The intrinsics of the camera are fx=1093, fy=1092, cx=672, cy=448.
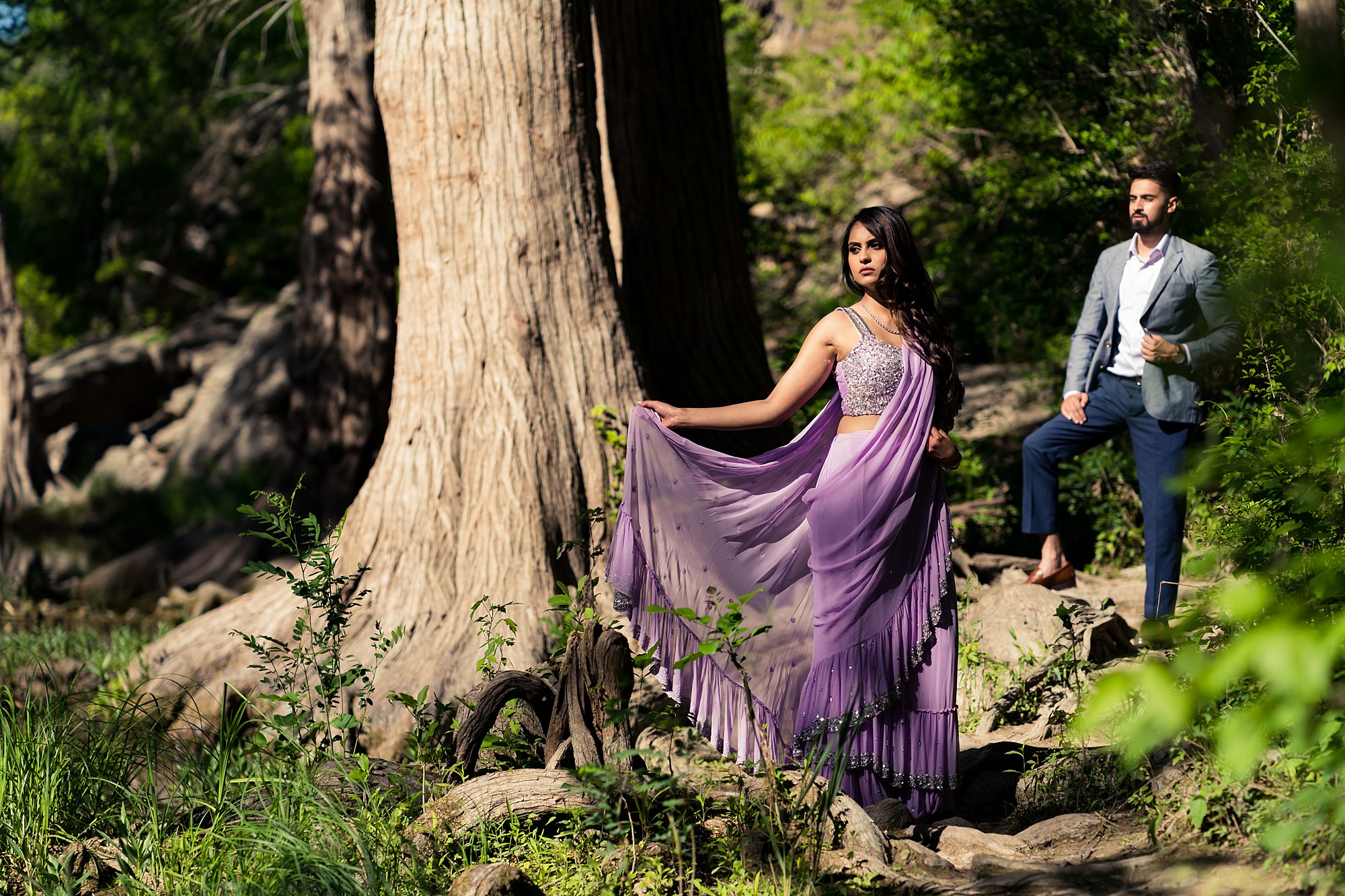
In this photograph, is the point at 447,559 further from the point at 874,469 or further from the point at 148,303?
the point at 148,303

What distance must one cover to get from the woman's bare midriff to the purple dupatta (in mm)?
79

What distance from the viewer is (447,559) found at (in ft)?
17.1

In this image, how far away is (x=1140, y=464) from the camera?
5.00 m

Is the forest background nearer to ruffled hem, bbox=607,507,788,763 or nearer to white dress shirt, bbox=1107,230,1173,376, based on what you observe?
white dress shirt, bbox=1107,230,1173,376

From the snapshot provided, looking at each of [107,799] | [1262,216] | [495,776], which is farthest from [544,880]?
[1262,216]

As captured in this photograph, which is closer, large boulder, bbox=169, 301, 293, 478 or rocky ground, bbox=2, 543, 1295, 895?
rocky ground, bbox=2, 543, 1295, 895

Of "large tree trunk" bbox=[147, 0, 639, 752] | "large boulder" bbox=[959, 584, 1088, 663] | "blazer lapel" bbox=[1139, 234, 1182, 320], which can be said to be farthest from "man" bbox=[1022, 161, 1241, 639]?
"large tree trunk" bbox=[147, 0, 639, 752]

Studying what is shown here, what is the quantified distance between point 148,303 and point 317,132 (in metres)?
16.5

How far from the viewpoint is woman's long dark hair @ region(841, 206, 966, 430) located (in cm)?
388

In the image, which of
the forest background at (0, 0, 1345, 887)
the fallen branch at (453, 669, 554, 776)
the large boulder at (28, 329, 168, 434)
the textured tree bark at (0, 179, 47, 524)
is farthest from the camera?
the large boulder at (28, 329, 168, 434)

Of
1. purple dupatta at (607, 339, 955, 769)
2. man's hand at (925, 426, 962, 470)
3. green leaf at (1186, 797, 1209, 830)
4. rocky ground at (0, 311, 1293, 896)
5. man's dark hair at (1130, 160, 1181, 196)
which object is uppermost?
man's dark hair at (1130, 160, 1181, 196)

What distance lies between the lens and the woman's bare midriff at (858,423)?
13.0 ft

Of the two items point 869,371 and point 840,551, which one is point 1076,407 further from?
point 840,551

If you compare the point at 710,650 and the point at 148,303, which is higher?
the point at 148,303
